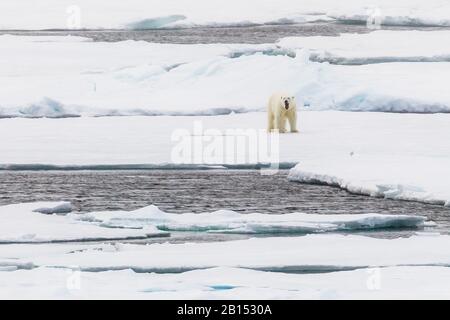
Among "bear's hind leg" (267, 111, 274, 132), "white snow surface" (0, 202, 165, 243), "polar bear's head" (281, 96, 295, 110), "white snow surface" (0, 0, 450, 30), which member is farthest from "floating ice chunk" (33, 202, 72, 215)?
"white snow surface" (0, 0, 450, 30)

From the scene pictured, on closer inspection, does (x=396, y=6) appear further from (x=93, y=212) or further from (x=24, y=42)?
(x=93, y=212)

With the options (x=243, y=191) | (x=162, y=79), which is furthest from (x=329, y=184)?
(x=162, y=79)

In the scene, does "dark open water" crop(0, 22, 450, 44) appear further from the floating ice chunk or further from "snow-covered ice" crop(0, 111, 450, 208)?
the floating ice chunk

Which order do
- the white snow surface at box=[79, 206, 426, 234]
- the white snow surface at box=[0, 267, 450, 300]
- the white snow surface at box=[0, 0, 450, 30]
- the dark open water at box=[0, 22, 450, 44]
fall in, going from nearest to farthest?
the white snow surface at box=[0, 267, 450, 300] < the white snow surface at box=[79, 206, 426, 234] < the dark open water at box=[0, 22, 450, 44] < the white snow surface at box=[0, 0, 450, 30]

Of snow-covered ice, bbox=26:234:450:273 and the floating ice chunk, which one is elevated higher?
the floating ice chunk

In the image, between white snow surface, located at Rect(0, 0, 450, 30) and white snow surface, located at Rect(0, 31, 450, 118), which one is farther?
white snow surface, located at Rect(0, 0, 450, 30)

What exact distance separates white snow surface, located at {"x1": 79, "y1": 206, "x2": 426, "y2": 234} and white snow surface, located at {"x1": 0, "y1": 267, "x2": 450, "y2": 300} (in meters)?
1.91

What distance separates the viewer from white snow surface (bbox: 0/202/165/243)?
996cm

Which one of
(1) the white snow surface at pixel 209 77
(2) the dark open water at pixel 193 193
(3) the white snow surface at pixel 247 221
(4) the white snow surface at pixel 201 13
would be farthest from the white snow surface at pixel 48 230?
(4) the white snow surface at pixel 201 13

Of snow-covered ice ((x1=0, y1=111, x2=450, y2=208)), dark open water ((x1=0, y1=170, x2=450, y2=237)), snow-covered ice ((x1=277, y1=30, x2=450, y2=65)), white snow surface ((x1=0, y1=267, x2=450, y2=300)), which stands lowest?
white snow surface ((x1=0, y1=267, x2=450, y2=300))

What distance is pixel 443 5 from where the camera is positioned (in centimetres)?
3262

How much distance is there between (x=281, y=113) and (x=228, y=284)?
9210 millimetres

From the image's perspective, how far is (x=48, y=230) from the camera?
1022 cm

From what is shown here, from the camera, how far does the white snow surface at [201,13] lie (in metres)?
30.8
